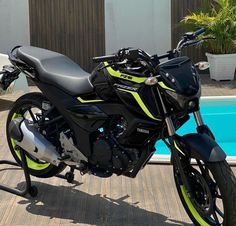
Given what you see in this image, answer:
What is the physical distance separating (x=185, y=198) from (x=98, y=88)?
89cm

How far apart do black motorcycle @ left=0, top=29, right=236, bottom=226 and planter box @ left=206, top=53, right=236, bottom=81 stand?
6.32 meters

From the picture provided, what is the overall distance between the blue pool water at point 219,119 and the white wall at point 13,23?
4.86 m

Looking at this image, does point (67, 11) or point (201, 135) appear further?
point (67, 11)

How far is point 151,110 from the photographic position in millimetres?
3307

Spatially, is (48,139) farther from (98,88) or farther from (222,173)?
(222,173)

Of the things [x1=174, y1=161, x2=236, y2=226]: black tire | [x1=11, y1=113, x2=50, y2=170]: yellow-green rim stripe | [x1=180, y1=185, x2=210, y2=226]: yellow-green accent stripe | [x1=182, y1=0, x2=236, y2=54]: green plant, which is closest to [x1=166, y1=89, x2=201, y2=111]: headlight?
[x1=174, y1=161, x2=236, y2=226]: black tire

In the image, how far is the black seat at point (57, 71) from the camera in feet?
12.3

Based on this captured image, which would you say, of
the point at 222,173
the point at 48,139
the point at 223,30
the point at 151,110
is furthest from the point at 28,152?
the point at 223,30

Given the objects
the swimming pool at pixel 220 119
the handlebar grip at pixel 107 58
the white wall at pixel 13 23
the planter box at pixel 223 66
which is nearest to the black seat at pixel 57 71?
the handlebar grip at pixel 107 58

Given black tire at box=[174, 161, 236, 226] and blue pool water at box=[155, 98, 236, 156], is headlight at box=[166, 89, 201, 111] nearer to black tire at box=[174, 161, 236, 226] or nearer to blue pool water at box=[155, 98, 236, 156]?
black tire at box=[174, 161, 236, 226]

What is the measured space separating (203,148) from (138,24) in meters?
8.17

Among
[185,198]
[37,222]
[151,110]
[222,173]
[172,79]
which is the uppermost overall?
[172,79]

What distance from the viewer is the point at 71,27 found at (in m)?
11.1

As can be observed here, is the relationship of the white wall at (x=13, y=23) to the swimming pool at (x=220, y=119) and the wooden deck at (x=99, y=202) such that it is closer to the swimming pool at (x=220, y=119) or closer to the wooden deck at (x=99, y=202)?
the swimming pool at (x=220, y=119)
